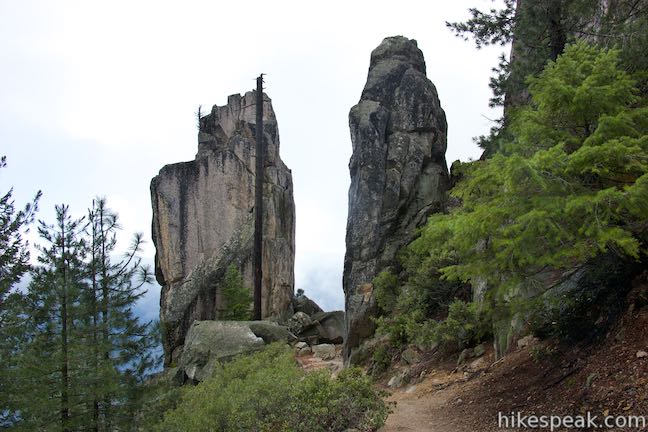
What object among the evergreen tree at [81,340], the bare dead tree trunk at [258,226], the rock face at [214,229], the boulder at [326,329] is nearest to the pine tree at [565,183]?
the evergreen tree at [81,340]

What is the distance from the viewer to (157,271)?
30578 mm

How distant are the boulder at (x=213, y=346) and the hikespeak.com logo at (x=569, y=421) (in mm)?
11673

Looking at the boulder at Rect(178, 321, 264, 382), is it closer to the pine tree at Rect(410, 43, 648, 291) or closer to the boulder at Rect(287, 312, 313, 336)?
the boulder at Rect(287, 312, 313, 336)

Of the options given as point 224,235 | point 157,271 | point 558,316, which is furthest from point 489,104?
point 157,271

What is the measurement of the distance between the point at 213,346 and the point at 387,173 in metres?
8.63

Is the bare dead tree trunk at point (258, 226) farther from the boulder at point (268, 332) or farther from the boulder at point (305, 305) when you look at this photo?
the boulder at point (305, 305)

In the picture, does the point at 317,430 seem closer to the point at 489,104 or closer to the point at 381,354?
the point at 381,354

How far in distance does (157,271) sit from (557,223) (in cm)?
2750

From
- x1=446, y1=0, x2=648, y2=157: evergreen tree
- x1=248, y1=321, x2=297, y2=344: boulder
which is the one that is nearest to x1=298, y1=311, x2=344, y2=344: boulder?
x1=248, y1=321, x2=297, y2=344: boulder

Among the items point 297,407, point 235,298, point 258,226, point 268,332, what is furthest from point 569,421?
point 235,298

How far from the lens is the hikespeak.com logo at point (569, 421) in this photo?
610 cm

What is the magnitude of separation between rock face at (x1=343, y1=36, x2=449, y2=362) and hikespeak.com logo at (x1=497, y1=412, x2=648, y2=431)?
9.97m

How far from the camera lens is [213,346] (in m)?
18.8

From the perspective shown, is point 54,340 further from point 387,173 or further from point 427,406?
point 387,173
